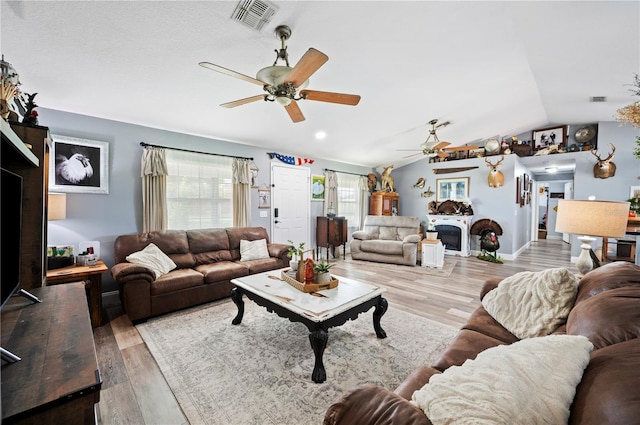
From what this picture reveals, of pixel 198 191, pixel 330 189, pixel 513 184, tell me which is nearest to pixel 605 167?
pixel 513 184

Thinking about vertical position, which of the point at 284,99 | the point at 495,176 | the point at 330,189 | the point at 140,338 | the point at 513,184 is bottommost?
the point at 140,338

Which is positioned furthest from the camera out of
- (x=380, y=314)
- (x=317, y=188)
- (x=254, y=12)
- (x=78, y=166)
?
(x=317, y=188)

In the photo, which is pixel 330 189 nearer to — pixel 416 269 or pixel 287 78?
pixel 416 269

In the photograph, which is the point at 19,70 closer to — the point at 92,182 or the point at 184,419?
the point at 92,182

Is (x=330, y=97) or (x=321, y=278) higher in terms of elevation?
(x=330, y=97)

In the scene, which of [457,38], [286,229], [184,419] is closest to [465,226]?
[286,229]

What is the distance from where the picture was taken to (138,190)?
3633mm

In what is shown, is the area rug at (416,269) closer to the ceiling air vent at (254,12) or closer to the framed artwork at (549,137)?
the framed artwork at (549,137)

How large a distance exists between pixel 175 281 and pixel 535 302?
3368 millimetres

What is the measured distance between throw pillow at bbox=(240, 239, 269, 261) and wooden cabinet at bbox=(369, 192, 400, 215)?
13.5 ft

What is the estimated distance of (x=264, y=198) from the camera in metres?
5.07

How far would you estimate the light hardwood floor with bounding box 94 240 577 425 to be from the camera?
5.33 ft

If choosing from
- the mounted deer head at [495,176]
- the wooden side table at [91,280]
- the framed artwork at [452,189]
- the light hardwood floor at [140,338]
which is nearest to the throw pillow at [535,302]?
the light hardwood floor at [140,338]

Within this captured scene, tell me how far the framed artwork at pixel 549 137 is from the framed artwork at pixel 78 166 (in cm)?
875
